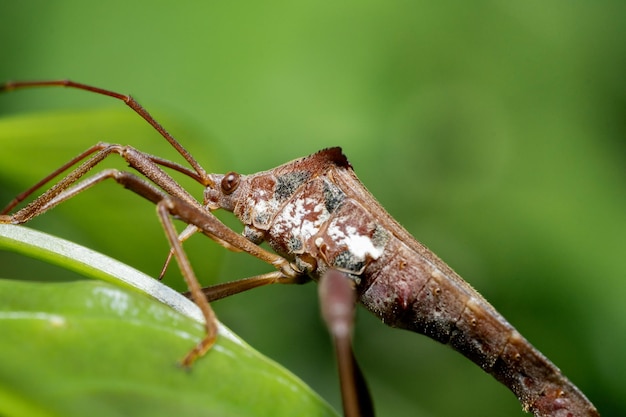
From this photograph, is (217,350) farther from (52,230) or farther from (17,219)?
(52,230)

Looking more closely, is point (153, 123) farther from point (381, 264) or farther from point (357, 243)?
point (381, 264)

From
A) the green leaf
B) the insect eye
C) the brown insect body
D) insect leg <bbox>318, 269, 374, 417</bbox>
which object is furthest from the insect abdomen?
→ the green leaf

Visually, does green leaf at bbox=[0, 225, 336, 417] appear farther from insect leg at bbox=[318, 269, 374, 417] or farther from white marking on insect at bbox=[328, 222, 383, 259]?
white marking on insect at bbox=[328, 222, 383, 259]

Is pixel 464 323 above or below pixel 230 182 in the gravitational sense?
above

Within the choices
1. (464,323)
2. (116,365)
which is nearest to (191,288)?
(116,365)

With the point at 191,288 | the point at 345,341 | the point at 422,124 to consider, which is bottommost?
the point at 191,288

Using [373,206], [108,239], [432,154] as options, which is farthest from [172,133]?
[432,154]
